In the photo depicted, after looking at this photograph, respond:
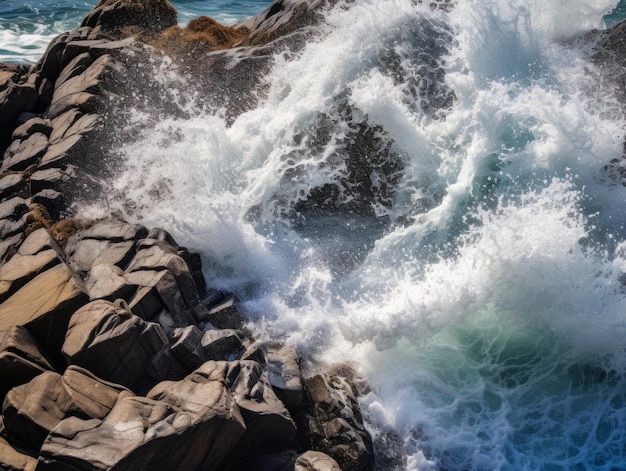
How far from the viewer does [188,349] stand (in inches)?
280

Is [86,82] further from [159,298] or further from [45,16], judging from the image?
[45,16]

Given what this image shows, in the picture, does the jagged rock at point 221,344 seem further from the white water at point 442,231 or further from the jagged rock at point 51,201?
the jagged rock at point 51,201

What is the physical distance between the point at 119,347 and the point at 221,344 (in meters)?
1.48

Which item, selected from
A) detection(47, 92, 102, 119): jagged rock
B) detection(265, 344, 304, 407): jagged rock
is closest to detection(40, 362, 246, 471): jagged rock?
detection(265, 344, 304, 407): jagged rock

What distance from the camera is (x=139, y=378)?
6781 millimetres

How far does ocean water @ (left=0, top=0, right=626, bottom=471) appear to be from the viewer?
809cm

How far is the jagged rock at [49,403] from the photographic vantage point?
222 inches

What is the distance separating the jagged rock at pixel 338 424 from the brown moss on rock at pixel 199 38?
10438 millimetres

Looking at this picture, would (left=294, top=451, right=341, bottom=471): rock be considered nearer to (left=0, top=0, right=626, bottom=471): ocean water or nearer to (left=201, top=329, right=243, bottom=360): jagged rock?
(left=0, top=0, right=626, bottom=471): ocean water

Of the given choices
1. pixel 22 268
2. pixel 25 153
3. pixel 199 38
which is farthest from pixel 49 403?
pixel 199 38

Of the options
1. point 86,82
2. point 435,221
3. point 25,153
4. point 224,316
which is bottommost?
point 224,316

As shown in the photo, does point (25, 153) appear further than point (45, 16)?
No

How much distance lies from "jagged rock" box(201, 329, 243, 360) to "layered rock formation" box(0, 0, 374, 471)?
0.06 ft

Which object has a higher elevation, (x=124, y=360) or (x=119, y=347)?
(x=119, y=347)
